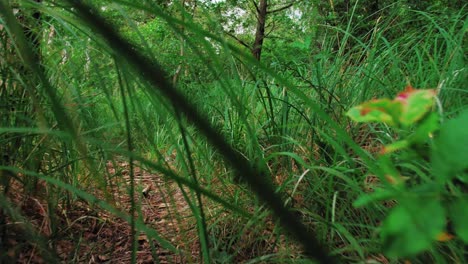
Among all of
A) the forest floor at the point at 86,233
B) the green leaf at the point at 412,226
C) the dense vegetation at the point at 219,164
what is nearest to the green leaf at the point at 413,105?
the dense vegetation at the point at 219,164

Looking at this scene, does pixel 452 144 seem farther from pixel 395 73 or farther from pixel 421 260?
pixel 395 73

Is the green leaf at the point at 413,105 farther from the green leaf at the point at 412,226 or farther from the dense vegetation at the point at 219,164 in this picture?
the green leaf at the point at 412,226

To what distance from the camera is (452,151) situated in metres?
0.32

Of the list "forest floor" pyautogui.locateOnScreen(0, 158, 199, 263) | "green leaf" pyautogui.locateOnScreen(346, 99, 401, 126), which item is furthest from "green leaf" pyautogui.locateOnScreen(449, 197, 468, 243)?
"forest floor" pyautogui.locateOnScreen(0, 158, 199, 263)

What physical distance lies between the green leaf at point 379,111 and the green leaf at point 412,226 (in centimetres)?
11

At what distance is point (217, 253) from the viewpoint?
1008mm

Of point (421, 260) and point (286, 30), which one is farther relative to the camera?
point (286, 30)

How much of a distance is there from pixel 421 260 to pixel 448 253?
0.07 m

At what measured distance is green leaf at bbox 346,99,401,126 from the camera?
405 millimetres

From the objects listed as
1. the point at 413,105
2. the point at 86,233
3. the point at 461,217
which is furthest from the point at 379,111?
the point at 86,233

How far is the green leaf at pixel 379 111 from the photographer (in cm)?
40

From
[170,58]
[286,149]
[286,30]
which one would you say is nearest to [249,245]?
[286,149]

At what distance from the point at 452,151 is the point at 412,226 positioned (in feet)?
0.23

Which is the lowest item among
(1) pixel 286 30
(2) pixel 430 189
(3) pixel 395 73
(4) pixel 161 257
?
(4) pixel 161 257
